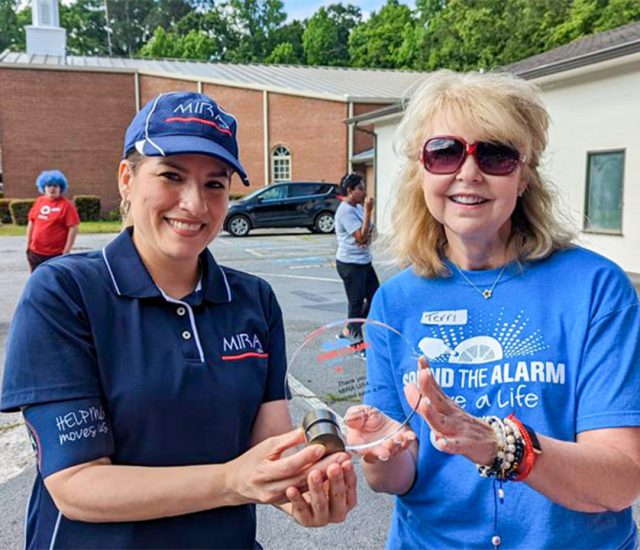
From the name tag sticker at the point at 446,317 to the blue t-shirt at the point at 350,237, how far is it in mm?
5336

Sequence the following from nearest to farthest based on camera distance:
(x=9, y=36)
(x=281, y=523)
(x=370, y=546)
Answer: (x=370, y=546) < (x=281, y=523) < (x=9, y=36)

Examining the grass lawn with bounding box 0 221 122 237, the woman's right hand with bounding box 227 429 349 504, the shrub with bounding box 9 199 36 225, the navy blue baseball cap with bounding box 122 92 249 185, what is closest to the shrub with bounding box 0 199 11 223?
the shrub with bounding box 9 199 36 225

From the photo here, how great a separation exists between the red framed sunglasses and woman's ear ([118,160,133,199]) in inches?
34.1

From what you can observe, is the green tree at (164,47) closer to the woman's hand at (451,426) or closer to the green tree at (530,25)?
the green tree at (530,25)

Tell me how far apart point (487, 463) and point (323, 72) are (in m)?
37.2

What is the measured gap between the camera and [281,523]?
337 cm

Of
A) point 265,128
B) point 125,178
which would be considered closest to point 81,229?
point 265,128

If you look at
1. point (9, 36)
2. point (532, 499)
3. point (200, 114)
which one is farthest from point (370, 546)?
point (9, 36)

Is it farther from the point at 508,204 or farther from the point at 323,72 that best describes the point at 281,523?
the point at 323,72

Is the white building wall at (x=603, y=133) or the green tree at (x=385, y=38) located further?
the green tree at (x=385, y=38)

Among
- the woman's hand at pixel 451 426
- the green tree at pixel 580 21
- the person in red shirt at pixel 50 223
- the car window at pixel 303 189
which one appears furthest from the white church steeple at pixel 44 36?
the woman's hand at pixel 451 426

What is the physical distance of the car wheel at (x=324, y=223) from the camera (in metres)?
21.4

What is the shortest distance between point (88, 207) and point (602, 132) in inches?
888

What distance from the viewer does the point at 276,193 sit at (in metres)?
21.1
